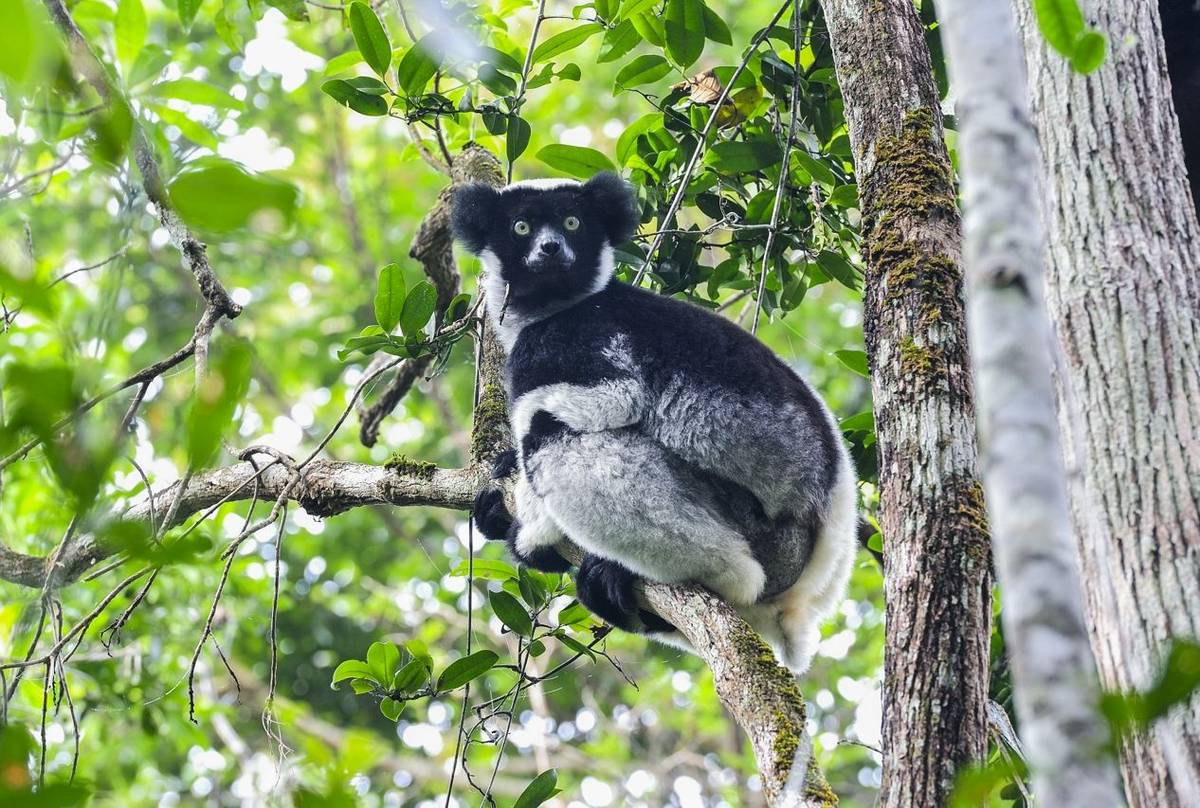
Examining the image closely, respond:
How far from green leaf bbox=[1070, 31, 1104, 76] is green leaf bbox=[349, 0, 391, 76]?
114 inches

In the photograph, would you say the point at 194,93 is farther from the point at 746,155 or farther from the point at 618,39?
the point at 746,155

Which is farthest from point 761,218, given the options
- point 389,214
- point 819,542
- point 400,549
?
point 389,214

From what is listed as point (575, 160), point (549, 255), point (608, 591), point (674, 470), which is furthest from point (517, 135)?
point (608, 591)

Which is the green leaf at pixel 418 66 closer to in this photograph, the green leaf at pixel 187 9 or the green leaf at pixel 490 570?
the green leaf at pixel 187 9

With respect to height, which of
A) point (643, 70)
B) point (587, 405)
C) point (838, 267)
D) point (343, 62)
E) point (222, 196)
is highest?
point (343, 62)

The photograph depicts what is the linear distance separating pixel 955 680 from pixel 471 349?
3779 millimetres

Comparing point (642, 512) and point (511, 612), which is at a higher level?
point (642, 512)

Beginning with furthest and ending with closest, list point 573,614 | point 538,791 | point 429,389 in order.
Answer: point 429,389 → point 573,614 → point 538,791

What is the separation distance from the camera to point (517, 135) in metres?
4.35

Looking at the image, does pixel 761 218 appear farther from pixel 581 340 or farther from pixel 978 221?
pixel 978 221

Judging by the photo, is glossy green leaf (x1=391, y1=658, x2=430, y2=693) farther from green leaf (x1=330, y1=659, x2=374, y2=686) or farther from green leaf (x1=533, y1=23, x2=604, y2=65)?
green leaf (x1=533, y1=23, x2=604, y2=65)

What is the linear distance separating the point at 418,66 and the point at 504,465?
1437mm

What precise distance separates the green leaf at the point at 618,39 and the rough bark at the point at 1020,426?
9.06ft

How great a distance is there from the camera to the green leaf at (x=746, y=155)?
162 inches
